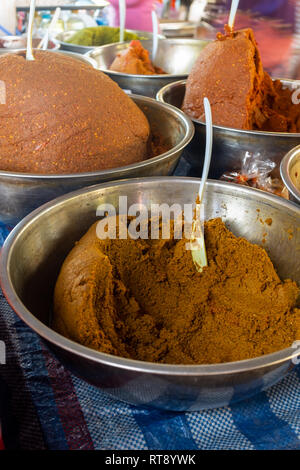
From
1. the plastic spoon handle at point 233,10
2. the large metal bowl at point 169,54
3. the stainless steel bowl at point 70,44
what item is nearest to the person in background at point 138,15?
the stainless steel bowl at point 70,44

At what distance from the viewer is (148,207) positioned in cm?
72

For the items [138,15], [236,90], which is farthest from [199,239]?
[138,15]

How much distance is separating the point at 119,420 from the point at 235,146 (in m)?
0.61

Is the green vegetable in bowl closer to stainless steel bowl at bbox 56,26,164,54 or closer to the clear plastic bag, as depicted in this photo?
stainless steel bowl at bbox 56,26,164,54

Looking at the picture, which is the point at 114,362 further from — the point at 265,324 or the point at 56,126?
the point at 56,126

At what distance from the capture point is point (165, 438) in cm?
49

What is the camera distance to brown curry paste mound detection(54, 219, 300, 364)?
0.52 m

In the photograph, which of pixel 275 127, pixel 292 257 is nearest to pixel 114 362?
pixel 292 257

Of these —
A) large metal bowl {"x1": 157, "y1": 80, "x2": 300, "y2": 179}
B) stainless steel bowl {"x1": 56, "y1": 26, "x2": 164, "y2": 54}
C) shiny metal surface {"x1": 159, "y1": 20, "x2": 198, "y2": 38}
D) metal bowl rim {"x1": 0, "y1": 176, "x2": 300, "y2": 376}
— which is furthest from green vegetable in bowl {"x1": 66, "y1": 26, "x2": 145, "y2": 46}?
metal bowl rim {"x1": 0, "y1": 176, "x2": 300, "y2": 376}

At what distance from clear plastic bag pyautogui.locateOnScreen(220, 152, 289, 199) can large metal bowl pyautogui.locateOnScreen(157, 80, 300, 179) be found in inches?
0.5

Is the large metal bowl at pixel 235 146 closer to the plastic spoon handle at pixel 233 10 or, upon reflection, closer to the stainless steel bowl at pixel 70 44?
the plastic spoon handle at pixel 233 10

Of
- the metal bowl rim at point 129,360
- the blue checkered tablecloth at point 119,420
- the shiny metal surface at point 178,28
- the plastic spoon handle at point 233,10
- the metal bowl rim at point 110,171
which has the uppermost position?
the plastic spoon handle at point 233,10

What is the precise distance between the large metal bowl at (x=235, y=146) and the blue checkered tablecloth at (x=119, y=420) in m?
0.49

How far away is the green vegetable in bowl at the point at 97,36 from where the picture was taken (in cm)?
181
